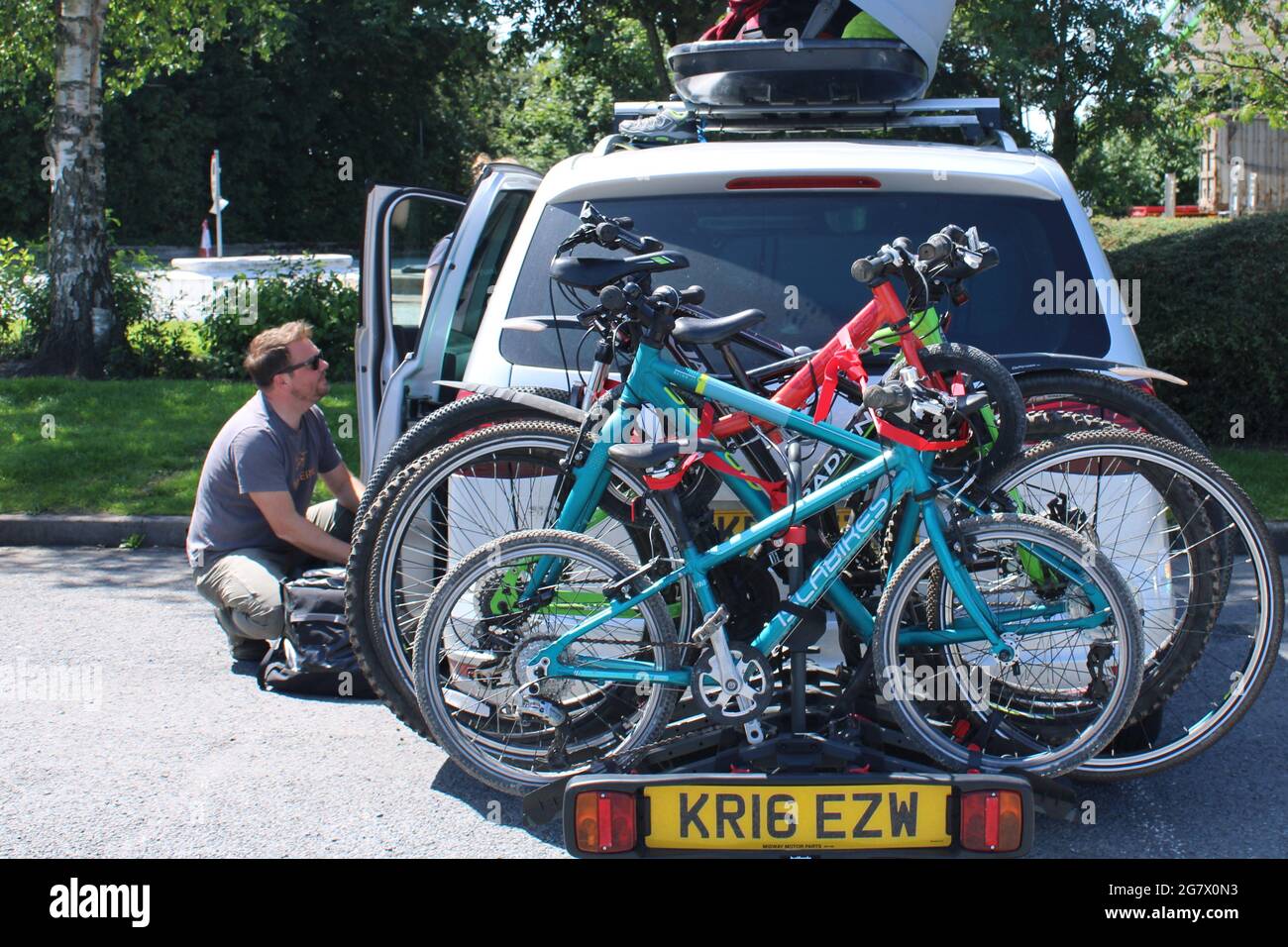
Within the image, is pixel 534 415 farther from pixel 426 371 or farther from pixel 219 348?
pixel 219 348

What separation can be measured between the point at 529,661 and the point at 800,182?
1681mm

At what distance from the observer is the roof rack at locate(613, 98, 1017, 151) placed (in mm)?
5672

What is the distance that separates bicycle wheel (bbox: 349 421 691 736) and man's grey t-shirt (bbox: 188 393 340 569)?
1.79 meters

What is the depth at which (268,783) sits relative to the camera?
4.58 m

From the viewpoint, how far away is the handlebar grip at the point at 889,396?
3559 mm

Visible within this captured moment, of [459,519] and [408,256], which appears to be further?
[408,256]

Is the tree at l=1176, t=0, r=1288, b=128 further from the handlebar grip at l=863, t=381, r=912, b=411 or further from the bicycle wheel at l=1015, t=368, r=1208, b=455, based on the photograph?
the handlebar grip at l=863, t=381, r=912, b=411

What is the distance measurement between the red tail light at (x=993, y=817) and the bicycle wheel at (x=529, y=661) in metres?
0.81

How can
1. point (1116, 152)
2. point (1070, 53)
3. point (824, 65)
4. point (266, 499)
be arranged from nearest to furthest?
point (824, 65)
point (266, 499)
point (1070, 53)
point (1116, 152)

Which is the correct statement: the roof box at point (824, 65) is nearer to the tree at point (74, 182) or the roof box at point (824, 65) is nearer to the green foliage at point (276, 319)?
the green foliage at point (276, 319)

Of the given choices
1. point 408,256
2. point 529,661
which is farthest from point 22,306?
point 529,661

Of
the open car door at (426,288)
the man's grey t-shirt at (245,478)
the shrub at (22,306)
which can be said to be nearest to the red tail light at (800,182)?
the open car door at (426,288)

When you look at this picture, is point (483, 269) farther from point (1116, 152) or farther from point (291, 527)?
point (1116, 152)
